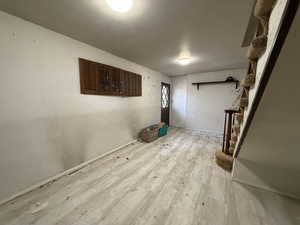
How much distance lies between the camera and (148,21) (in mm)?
1588

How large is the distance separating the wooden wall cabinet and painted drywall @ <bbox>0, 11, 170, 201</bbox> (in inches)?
4.6

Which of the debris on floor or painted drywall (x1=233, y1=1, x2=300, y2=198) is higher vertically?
painted drywall (x1=233, y1=1, x2=300, y2=198)

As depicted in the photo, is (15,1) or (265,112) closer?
(265,112)

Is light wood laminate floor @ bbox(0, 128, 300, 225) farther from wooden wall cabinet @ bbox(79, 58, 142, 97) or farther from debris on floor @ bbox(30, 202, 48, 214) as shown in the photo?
wooden wall cabinet @ bbox(79, 58, 142, 97)

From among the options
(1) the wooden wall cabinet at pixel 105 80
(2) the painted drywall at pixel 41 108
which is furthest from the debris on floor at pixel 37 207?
(1) the wooden wall cabinet at pixel 105 80

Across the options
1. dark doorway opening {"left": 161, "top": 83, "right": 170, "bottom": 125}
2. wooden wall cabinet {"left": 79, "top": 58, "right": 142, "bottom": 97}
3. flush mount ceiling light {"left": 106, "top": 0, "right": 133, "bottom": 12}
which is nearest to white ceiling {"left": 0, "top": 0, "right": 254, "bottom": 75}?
flush mount ceiling light {"left": 106, "top": 0, "right": 133, "bottom": 12}

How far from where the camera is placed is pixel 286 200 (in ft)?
5.39

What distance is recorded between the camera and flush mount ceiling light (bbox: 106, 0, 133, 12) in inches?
49.1

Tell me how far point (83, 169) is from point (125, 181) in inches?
35.4

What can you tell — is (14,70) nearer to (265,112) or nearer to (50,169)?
(50,169)

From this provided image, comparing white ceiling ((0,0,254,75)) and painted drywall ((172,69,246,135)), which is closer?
white ceiling ((0,0,254,75))

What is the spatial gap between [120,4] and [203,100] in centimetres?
424

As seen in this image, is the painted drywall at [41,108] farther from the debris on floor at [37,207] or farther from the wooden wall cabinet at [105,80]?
the debris on floor at [37,207]

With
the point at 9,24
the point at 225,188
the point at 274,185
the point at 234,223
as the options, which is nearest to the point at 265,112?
the point at 234,223
